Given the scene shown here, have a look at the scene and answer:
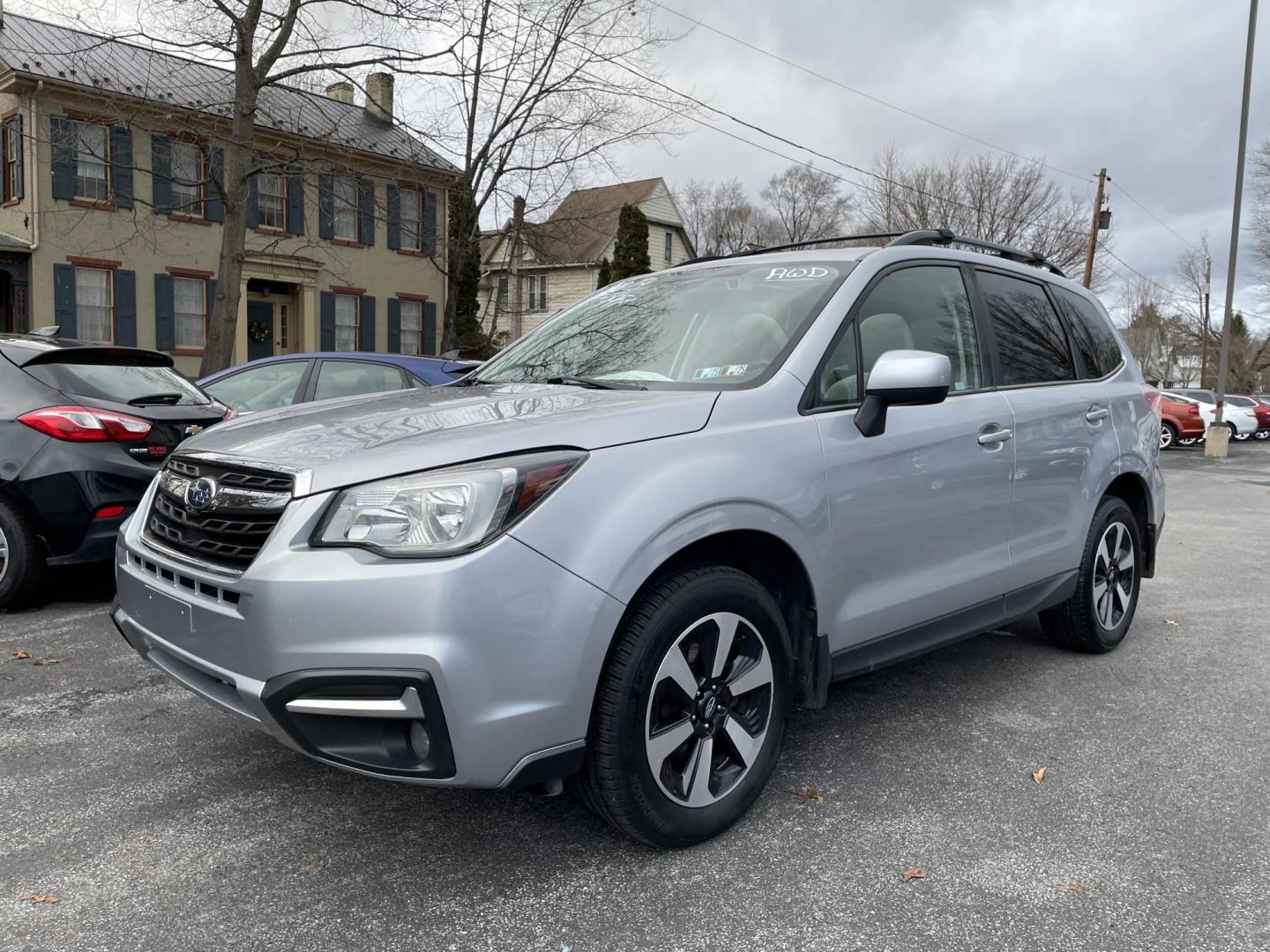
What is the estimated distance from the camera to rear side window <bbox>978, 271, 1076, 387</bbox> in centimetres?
399

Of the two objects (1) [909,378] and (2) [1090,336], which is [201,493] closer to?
(1) [909,378]

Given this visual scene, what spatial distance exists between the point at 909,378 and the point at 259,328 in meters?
22.7

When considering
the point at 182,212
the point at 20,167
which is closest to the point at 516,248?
the point at 182,212

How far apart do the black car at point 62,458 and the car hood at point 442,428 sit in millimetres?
2415

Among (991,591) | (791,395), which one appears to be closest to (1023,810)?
(991,591)

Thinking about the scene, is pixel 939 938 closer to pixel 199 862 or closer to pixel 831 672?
pixel 831 672

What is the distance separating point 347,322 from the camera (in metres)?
24.8

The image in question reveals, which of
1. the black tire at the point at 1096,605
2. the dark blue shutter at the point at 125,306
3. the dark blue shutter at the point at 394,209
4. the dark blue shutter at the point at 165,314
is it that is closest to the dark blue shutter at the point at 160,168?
the dark blue shutter at the point at 165,314

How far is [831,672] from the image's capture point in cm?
308

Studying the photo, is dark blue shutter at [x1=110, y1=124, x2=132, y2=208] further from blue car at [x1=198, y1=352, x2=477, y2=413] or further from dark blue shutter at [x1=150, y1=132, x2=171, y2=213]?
blue car at [x1=198, y1=352, x2=477, y2=413]

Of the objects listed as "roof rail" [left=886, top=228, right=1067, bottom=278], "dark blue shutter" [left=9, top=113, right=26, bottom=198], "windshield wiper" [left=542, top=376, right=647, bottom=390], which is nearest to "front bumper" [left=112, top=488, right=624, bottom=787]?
"windshield wiper" [left=542, top=376, right=647, bottom=390]

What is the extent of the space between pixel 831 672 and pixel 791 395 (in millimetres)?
895

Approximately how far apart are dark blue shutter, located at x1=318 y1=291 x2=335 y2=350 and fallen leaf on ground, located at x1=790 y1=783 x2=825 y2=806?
22.6m

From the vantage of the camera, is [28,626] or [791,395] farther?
[28,626]
